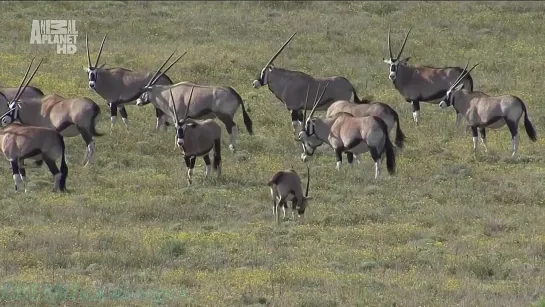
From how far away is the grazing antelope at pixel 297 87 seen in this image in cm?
2544

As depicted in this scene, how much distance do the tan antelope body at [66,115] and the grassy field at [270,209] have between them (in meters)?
0.61

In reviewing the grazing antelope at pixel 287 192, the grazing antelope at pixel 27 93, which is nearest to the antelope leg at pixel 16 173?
the grazing antelope at pixel 27 93

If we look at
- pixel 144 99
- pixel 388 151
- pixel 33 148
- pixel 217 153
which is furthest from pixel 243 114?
pixel 33 148

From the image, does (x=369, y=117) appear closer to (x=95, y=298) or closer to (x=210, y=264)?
(x=210, y=264)

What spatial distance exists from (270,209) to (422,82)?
31.6ft

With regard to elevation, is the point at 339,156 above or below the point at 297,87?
below

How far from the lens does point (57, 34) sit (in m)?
36.1

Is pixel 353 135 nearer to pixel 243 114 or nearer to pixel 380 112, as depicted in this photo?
pixel 380 112

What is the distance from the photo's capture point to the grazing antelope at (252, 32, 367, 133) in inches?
1001

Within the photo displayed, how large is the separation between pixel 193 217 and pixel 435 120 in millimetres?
9851

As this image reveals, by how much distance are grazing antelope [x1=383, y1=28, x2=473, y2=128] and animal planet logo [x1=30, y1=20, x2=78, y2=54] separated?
991 centimetres

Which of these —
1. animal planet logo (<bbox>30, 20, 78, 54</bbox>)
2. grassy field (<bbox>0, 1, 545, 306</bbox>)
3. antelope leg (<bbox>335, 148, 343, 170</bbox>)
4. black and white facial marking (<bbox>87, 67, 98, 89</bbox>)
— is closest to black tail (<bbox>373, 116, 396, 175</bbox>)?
grassy field (<bbox>0, 1, 545, 306</bbox>)

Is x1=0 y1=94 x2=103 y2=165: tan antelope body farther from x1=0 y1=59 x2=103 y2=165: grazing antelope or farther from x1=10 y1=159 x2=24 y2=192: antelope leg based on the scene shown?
Result: x1=10 y1=159 x2=24 y2=192: antelope leg

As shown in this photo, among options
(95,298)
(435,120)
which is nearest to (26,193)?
(95,298)
